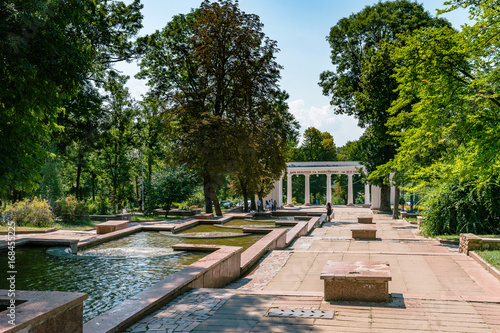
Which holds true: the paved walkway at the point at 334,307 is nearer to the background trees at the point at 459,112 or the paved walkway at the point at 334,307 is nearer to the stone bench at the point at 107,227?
the background trees at the point at 459,112

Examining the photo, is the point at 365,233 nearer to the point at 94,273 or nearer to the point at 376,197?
the point at 94,273

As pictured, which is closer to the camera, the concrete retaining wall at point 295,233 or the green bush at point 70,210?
the concrete retaining wall at point 295,233

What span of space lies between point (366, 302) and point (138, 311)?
3508 millimetres

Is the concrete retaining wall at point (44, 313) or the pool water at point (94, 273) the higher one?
the concrete retaining wall at point (44, 313)

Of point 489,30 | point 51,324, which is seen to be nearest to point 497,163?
point 489,30

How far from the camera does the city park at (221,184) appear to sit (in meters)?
6.21

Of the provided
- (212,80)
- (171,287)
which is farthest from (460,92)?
(212,80)

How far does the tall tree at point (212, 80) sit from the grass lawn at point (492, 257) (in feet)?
56.0

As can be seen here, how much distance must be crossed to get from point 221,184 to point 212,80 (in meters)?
7.18

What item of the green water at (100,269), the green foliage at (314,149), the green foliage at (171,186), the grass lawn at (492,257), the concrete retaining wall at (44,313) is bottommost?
the green water at (100,269)

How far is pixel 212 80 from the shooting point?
29000 mm

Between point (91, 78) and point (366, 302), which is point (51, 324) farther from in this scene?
point (91, 78)

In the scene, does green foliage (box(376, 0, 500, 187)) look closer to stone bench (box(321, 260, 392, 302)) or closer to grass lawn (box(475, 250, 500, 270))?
grass lawn (box(475, 250, 500, 270))

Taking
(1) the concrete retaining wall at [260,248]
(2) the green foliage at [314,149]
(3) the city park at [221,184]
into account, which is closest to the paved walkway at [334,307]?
(3) the city park at [221,184]
